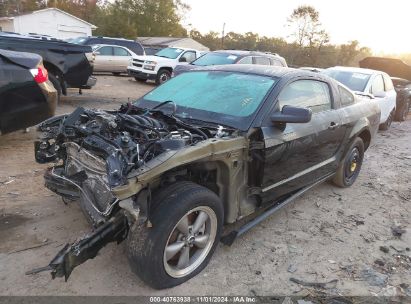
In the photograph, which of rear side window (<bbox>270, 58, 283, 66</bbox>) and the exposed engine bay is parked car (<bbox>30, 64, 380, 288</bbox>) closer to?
the exposed engine bay

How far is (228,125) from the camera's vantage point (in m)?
3.65

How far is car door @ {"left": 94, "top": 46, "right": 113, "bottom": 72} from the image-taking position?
17.6 meters

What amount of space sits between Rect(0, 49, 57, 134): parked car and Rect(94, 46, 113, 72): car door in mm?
11918

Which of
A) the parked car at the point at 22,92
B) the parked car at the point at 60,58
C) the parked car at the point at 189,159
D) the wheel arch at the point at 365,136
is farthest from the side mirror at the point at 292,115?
the parked car at the point at 60,58

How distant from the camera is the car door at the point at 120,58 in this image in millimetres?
18297

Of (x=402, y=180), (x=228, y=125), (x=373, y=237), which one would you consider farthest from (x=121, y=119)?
(x=402, y=180)

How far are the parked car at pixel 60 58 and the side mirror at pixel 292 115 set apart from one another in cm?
669

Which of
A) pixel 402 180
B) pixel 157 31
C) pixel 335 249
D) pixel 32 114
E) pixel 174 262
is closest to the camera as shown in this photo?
pixel 174 262

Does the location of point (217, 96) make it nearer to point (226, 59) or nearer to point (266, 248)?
point (266, 248)

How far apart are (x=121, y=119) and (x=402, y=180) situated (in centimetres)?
506

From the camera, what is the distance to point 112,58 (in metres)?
18.2

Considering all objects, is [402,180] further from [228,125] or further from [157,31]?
[157,31]

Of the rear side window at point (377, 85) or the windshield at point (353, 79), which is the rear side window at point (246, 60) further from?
the rear side window at point (377, 85)

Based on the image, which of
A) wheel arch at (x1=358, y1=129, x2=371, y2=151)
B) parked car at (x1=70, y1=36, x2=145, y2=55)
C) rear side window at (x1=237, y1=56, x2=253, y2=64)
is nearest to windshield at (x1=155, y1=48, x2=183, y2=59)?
parked car at (x1=70, y1=36, x2=145, y2=55)
